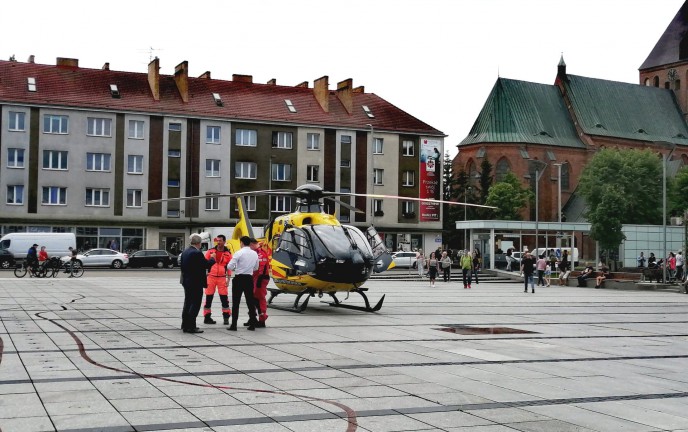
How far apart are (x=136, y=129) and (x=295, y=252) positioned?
4493 cm

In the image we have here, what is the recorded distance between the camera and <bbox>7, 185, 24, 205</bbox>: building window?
191ft

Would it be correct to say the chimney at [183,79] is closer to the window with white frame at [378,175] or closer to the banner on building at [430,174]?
the window with white frame at [378,175]

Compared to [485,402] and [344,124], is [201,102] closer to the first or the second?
[344,124]

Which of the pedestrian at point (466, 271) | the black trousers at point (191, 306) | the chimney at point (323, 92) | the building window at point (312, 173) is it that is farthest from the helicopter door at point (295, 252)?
the chimney at point (323, 92)

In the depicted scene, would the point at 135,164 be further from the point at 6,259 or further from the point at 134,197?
the point at 6,259

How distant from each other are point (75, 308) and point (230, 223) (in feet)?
150

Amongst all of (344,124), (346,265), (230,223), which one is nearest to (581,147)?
(344,124)

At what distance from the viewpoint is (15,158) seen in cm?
5862

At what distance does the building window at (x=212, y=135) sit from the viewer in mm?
64625

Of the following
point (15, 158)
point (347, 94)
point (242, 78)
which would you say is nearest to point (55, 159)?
point (15, 158)

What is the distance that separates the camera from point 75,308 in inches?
765

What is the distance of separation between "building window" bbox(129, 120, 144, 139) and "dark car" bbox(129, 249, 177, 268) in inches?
404

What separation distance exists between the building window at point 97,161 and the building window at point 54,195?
96.7 inches

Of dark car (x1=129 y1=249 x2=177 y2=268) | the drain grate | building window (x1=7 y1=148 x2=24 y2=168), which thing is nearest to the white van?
dark car (x1=129 y1=249 x2=177 y2=268)
